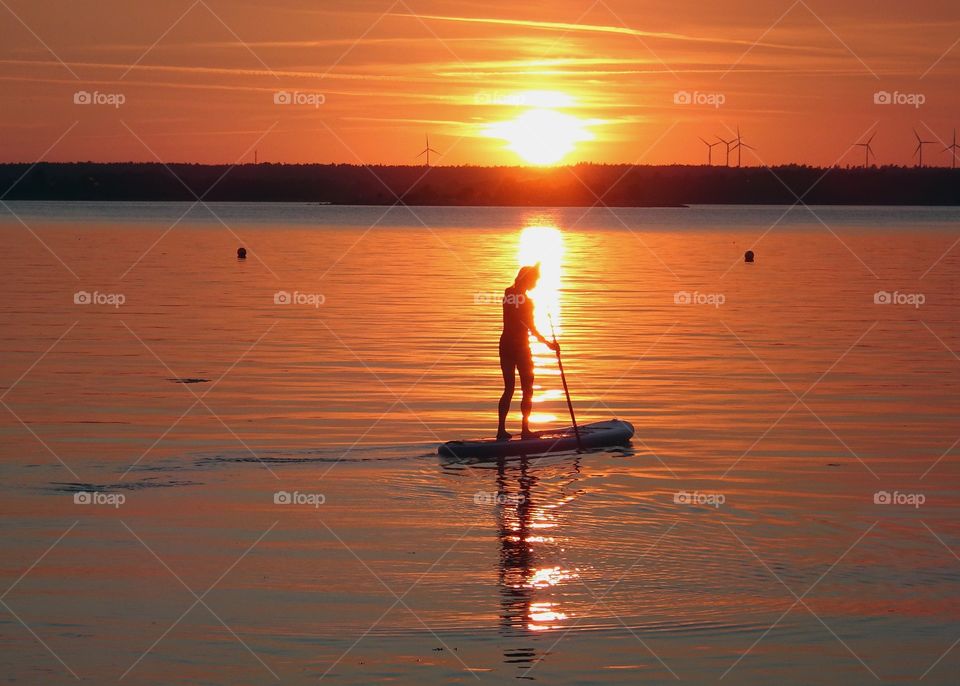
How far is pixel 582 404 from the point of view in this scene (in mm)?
20766

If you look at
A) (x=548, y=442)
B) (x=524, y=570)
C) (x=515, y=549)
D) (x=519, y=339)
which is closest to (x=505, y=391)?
(x=519, y=339)

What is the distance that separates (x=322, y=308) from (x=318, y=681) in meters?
28.4

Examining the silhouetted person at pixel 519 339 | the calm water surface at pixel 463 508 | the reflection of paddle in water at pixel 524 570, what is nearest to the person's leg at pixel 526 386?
the silhouetted person at pixel 519 339

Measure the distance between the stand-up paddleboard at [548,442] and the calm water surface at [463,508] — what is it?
0.25m

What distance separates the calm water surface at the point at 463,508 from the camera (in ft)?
31.5

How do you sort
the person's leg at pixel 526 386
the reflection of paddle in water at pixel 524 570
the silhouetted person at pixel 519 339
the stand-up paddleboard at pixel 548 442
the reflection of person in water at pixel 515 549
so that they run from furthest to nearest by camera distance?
the person's leg at pixel 526 386 < the silhouetted person at pixel 519 339 < the stand-up paddleboard at pixel 548 442 < the reflection of person in water at pixel 515 549 < the reflection of paddle in water at pixel 524 570

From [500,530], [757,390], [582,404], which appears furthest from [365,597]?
[757,390]

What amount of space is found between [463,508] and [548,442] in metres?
3.41

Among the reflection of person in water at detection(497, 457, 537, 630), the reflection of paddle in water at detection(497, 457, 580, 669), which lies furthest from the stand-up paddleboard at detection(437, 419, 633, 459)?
the reflection of paddle in water at detection(497, 457, 580, 669)

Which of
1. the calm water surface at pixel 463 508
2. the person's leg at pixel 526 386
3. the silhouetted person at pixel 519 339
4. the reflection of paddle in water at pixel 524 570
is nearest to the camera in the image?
the calm water surface at pixel 463 508

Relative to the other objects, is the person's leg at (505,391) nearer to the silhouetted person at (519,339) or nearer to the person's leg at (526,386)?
the silhouetted person at (519,339)

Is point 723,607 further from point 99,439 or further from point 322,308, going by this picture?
point 322,308

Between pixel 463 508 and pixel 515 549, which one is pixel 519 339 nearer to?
pixel 463 508

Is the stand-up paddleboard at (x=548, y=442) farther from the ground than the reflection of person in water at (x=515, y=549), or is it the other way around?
the stand-up paddleboard at (x=548, y=442)
